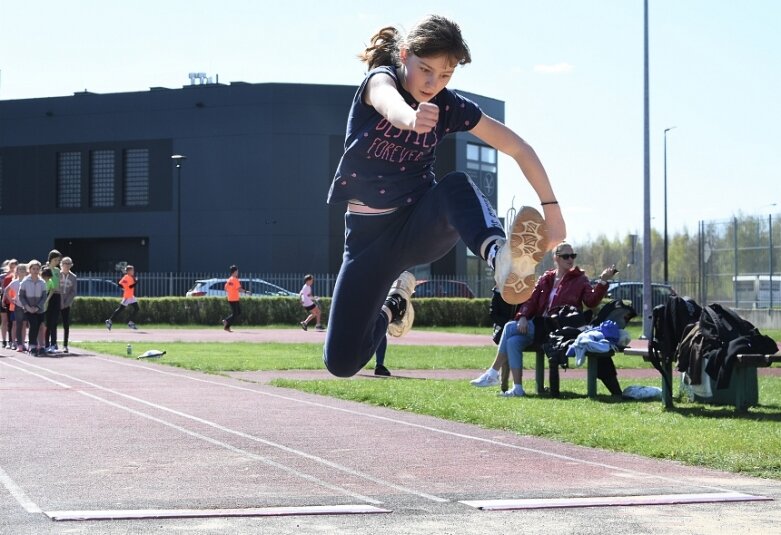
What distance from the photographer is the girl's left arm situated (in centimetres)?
592

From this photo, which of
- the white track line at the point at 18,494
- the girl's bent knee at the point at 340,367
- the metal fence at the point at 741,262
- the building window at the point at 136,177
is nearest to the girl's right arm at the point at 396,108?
the girl's bent knee at the point at 340,367

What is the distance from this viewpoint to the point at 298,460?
9.15 m

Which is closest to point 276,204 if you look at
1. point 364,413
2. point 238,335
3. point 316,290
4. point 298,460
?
point 316,290

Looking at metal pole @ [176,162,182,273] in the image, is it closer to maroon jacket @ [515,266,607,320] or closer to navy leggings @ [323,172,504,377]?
maroon jacket @ [515,266,607,320]

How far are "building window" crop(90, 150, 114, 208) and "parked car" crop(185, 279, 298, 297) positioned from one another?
14316 millimetres

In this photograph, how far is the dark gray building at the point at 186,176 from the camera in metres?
58.2

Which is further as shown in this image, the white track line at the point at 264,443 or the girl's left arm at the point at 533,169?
the white track line at the point at 264,443

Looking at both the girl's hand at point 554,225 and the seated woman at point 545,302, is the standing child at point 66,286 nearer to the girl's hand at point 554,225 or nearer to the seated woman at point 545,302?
the seated woman at point 545,302

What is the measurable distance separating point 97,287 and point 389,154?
43663mm

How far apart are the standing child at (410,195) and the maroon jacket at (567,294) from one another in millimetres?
7316

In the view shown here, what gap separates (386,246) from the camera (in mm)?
6559

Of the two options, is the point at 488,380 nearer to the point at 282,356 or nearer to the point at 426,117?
the point at 282,356

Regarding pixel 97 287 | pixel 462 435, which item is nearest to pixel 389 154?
pixel 462 435

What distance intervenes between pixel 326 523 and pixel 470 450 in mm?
3553
